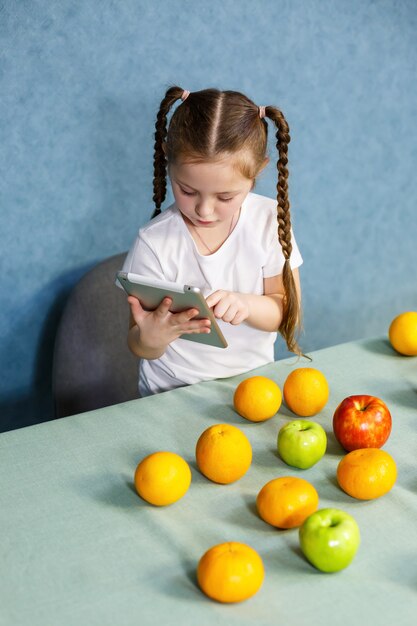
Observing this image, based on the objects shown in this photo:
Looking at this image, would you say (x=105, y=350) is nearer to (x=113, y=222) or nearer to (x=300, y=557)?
(x=113, y=222)

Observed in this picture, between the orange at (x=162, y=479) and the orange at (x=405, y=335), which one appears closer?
the orange at (x=162, y=479)

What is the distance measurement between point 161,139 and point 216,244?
246 mm

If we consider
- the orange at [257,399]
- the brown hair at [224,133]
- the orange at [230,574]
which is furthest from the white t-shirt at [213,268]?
the orange at [230,574]

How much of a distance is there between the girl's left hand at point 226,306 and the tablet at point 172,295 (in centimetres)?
5

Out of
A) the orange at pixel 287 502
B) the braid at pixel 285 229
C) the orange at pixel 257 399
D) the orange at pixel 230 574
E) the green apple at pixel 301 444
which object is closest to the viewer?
the orange at pixel 230 574

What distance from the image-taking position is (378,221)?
2.44 metres

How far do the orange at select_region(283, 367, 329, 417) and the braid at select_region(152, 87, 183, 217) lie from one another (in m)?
0.52

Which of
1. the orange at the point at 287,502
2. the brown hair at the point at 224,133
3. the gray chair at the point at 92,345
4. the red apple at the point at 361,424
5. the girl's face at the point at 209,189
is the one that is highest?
the brown hair at the point at 224,133

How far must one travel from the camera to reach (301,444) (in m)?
1.14

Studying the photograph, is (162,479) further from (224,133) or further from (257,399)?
(224,133)

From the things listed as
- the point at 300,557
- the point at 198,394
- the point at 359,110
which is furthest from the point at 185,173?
the point at 359,110

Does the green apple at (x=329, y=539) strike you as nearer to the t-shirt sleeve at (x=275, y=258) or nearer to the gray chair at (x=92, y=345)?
the t-shirt sleeve at (x=275, y=258)

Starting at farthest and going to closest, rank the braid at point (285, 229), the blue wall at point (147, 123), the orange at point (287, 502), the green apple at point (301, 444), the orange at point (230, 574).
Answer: the blue wall at point (147, 123)
the braid at point (285, 229)
the green apple at point (301, 444)
the orange at point (287, 502)
the orange at point (230, 574)

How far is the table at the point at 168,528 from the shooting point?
0.91 m
